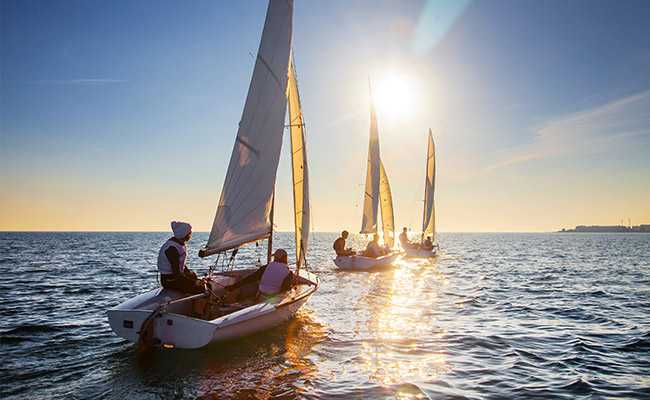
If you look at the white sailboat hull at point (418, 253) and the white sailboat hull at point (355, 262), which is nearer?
the white sailboat hull at point (355, 262)

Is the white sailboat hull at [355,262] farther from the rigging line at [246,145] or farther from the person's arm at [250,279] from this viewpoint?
the rigging line at [246,145]

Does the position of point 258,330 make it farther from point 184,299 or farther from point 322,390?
point 322,390

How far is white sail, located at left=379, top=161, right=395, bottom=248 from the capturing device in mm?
29031

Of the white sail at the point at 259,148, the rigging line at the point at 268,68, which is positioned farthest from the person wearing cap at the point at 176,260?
the rigging line at the point at 268,68

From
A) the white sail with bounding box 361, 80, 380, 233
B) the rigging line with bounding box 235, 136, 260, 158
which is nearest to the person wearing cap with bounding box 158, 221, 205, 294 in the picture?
the rigging line with bounding box 235, 136, 260, 158

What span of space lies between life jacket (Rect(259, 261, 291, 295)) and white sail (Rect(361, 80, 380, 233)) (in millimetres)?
17156

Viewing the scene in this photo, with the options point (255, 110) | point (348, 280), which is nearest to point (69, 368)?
point (255, 110)

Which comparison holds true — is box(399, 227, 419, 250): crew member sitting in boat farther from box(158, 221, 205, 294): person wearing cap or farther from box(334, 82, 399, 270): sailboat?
box(158, 221, 205, 294): person wearing cap

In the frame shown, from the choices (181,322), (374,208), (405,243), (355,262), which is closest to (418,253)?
(405,243)

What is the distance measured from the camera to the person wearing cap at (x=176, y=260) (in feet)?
24.0

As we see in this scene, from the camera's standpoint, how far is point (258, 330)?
7.78 metres

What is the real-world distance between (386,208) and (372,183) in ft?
13.5

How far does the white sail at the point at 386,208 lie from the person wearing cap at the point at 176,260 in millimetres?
22213

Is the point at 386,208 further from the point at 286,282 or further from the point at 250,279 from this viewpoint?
the point at 286,282
